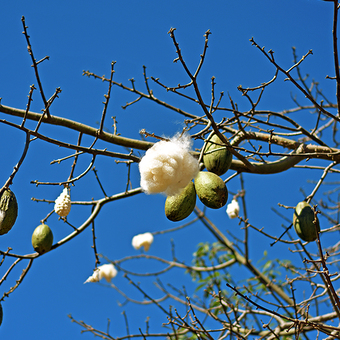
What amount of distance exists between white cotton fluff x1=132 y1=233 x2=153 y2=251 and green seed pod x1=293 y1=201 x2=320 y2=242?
225 cm

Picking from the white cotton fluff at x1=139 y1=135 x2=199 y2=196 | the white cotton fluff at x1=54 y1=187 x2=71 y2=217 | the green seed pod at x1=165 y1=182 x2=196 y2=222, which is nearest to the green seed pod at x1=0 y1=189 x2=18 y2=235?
the white cotton fluff at x1=54 y1=187 x2=71 y2=217

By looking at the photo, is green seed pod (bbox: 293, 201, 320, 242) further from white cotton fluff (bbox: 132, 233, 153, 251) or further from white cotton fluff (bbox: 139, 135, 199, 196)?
white cotton fluff (bbox: 132, 233, 153, 251)

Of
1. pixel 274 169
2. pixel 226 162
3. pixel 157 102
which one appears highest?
pixel 157 102

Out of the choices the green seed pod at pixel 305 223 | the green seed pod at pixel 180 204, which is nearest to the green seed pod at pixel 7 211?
the green seed pod at pixel 180 204

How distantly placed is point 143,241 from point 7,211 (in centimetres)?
254

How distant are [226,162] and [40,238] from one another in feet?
3.84

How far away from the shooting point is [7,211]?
1928mm

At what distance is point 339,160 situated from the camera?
8.62ft

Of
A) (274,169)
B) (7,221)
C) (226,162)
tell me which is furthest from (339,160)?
(7,221)

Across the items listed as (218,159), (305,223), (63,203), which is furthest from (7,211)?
(305,223)

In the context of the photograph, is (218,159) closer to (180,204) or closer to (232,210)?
(180,204)

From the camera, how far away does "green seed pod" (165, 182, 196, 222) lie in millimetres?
1952

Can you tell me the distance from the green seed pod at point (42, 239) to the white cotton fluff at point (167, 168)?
771mm

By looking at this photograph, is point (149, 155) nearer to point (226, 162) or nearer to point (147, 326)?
point (226, 162)
